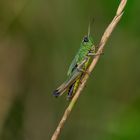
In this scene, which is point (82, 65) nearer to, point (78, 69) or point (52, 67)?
point (78, 69)

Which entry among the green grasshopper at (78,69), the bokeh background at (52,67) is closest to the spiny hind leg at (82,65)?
the green grasshopper at (78,69)

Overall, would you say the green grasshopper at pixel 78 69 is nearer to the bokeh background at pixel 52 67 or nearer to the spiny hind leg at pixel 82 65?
the spiny hind leg at pixel 82 65

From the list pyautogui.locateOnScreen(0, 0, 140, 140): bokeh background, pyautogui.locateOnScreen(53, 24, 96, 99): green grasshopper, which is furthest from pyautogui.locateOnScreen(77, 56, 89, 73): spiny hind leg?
pyautogui.locateOnScreen(0, 0, 140, 140): bokeh background

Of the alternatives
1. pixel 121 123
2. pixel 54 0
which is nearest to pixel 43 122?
pixel 54 0

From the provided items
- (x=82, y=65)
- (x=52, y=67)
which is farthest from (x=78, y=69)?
(x=52, y=67)

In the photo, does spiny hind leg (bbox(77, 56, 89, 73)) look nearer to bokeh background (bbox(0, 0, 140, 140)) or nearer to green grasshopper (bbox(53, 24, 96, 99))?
green grasshopper (bbox(53, 24, 96, 99))

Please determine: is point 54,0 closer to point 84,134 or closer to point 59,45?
point 59,45
